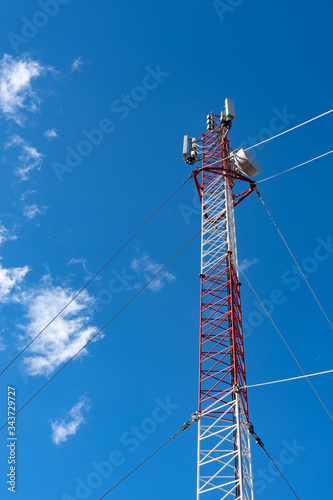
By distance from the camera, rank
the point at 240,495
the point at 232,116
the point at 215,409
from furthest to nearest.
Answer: the point at 232,116 → the point at 215,409 → the point at 240,495

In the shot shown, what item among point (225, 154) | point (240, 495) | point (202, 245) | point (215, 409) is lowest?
point (240, 495)

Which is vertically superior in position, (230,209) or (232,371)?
(230,209)

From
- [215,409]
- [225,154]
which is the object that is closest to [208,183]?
[225,154]

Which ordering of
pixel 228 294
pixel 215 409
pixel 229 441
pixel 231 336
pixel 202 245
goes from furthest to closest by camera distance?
pixel 202 245 < pixel 228 294 < pixel 231 336 < pixel 215 409 < pixel 229 441

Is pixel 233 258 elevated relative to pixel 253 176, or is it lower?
lower

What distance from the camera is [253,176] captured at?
3016 centimetres

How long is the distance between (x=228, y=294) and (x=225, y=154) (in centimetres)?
1059

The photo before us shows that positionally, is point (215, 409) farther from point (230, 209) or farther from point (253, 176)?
point (253, 176)

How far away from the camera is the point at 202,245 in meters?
29.6

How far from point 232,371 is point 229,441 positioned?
3.33 metres

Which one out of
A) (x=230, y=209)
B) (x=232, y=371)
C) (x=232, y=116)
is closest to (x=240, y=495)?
(x=232, y=371)

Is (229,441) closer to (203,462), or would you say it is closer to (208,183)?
(203,462)

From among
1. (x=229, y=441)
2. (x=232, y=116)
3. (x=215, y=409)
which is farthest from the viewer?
(x=232, y=116)

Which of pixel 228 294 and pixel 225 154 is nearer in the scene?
pixel 228 294
